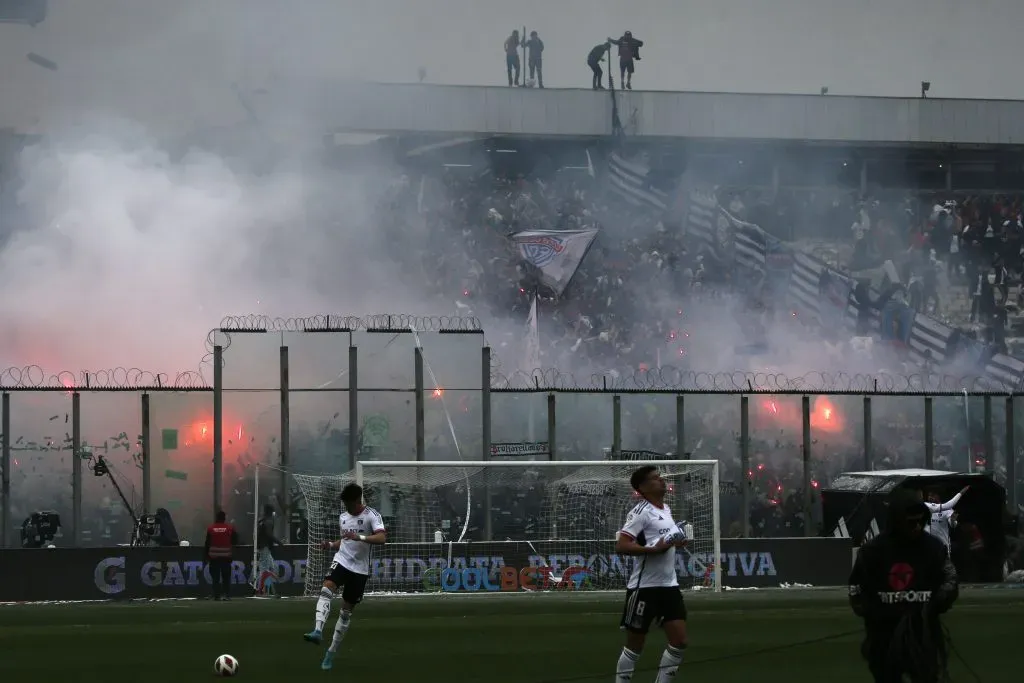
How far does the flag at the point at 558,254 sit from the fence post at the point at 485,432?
14.0 metres

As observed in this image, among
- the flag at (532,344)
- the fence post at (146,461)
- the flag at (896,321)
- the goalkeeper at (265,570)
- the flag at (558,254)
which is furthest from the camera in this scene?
the flag at (896,321)

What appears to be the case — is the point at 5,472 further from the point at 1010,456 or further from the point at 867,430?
the point at 1010,456

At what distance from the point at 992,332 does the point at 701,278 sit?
29.0 ft

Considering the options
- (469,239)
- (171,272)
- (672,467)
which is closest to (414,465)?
(672,467)

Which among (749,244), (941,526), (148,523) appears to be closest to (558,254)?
(749,244)

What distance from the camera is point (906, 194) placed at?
45.8 m

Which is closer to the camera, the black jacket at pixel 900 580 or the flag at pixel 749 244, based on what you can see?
the black jacket at pixel 900 580

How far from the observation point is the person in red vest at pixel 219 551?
78.7ft

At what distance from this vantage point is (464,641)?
15.9m

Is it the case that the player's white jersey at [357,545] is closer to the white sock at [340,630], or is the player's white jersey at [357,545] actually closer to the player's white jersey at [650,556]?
the white sock at [340,630]

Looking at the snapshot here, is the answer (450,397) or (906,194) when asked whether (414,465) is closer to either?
(450,397)

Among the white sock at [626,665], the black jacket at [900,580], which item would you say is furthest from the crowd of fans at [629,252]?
the black jacket at [900,580]

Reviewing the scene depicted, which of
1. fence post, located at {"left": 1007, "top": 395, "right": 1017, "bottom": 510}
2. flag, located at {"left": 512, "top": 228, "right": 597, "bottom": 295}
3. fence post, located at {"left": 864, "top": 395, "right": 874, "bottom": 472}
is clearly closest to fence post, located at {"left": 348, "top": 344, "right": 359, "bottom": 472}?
fence post, located at {"left": 864, "top": 395, "right": 874, "bottom": 472}

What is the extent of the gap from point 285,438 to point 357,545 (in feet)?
41.3
